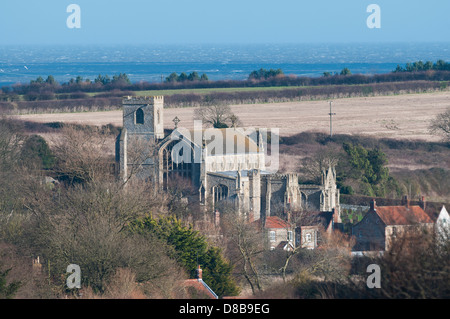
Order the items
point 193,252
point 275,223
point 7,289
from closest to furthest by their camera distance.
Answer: point 7,289 → point 193,252 → point 275,223

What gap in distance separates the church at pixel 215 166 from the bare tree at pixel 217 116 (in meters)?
12.6

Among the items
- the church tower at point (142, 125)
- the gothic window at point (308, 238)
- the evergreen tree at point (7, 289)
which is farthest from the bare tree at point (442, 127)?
the evergreen tree at point (7, 289)

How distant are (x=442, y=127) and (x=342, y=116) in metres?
19.4

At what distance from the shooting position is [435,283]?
27672mm

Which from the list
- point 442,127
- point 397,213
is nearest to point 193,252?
point 397,213

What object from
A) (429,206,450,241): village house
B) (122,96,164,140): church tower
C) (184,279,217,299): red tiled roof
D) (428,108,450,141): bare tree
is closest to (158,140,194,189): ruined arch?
(122,96,164,140): church tower

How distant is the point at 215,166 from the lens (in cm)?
6250

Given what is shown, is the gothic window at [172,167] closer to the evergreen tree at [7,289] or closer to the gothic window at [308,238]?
the gothic window at [308,238]

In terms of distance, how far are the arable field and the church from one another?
23679 mm

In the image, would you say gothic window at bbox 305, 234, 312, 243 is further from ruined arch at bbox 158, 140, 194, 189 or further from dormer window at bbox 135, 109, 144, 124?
dormer window at bbox 135, 109, 144, 124

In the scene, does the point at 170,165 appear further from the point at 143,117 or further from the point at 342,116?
the point at 342,116

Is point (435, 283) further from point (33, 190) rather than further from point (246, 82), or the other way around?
point (246, 82)

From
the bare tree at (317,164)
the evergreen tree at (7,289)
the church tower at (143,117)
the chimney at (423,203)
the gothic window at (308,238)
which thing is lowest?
the gothic window at (308,238)

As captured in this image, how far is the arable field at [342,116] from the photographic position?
95.1 metres
